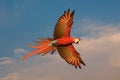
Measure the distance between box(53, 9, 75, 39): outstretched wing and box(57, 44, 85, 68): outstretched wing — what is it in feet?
1.83

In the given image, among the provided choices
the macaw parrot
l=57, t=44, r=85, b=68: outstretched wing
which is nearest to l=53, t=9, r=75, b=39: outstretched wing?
the macaw parrot

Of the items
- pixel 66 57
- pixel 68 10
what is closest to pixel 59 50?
pixel 66 57

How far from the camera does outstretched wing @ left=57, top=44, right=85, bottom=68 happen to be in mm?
9134

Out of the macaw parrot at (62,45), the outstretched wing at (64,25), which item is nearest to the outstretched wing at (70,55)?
the macaw parrot at (62,45)

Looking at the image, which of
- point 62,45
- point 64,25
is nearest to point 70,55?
point 62,45

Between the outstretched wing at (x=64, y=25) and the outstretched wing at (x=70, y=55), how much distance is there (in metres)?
0.56

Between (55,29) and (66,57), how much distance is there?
4.17 feet

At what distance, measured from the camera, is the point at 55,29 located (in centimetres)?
931

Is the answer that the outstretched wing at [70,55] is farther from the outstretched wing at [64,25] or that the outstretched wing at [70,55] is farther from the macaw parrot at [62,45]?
the outstretched wing at [64,25]

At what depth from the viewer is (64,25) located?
984 centimetres

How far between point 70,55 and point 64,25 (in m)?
1.40

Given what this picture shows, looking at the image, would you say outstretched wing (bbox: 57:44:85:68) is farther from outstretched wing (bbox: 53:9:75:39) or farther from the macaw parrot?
outstretched wing (bbox: 53:9:75:39)

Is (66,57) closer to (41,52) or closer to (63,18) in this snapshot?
(41,52)

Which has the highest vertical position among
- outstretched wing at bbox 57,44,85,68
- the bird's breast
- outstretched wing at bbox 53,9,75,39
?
outstretched wing at bbox 53,9,75,39
